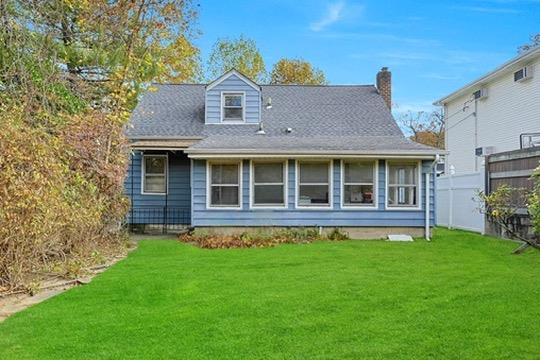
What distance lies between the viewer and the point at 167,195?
52.7 ft

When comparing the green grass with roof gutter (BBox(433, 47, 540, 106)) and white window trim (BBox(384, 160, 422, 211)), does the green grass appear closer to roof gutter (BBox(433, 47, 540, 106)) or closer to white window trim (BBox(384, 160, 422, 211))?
white window trim (BBox(384, 160, 422, 211))

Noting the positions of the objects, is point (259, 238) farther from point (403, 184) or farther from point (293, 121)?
point (293, 121)

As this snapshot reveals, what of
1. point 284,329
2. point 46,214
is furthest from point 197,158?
point 284,329

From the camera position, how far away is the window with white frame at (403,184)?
13.8 meters

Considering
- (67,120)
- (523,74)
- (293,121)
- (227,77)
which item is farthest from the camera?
(293,121)

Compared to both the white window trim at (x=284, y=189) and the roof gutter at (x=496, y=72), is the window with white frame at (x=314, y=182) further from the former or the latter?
the roof gutter at (x=496, y=72)

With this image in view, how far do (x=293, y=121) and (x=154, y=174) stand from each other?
17.6 ft

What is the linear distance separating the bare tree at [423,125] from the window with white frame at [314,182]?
26.8 m

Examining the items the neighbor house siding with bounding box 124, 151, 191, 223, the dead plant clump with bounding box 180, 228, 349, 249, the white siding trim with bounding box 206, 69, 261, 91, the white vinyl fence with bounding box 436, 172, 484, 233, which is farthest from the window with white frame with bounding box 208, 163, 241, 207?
the white vinyl fence with bounding box 436, 172, 484, 233

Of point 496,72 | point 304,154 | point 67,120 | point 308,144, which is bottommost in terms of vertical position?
point 304,154

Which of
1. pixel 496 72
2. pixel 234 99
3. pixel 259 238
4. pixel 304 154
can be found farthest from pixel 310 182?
pixel 496 72

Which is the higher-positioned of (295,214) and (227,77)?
(227,77)

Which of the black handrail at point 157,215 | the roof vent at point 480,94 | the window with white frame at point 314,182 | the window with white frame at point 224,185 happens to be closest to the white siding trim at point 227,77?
the window with white frame at point 224,185

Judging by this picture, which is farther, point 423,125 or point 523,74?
point 423,125
